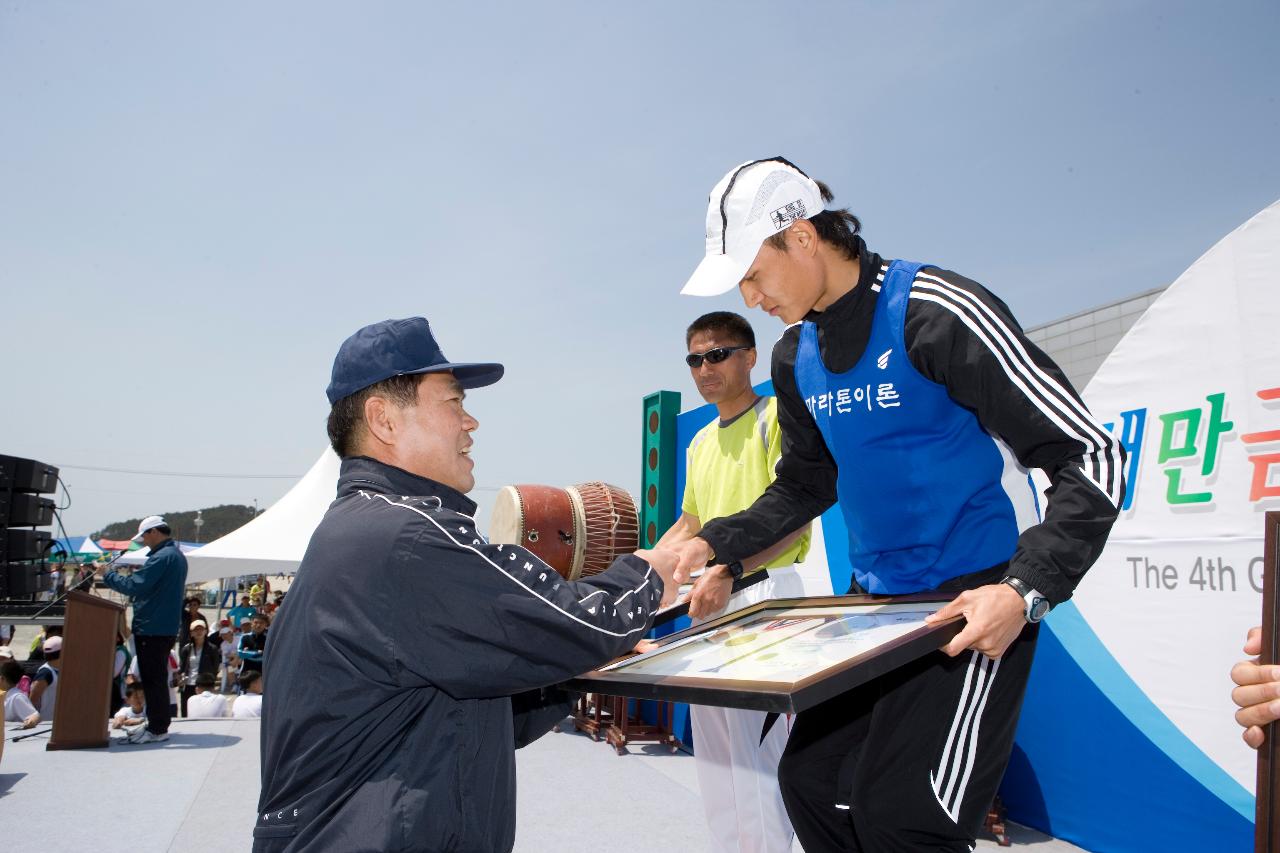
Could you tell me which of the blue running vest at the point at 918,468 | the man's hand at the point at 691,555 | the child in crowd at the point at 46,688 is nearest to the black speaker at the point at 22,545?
the child in crowd at the point at 46,688

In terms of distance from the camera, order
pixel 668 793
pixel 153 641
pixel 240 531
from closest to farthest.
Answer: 1. pixel 668 793
2. pixel 153 641
3. pixel 240 531

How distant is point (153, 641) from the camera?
23.8ft

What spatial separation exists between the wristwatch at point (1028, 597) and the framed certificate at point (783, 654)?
0.47 ft

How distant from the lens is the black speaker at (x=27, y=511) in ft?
30.8

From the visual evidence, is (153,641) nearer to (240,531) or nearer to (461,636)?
(240,531)

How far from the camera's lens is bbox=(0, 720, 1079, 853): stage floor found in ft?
13.7

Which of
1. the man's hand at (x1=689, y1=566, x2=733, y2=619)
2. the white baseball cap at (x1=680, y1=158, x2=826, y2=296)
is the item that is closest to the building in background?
the man's hand at (x1=689, y1=566, x2=733, y2=619)

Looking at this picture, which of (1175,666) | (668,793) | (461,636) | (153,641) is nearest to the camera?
(461,636)

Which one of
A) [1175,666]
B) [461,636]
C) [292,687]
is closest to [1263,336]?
[1175,666]

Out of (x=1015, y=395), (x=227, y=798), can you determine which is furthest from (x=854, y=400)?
(x=227, y=798)

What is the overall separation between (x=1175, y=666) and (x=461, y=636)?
10.2 ft

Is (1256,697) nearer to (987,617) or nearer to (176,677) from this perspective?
(987,617)

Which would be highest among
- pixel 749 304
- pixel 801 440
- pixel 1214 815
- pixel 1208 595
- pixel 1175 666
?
pixel 749 304

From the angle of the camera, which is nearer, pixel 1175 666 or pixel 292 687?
pixel 292 687
